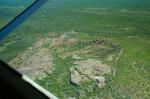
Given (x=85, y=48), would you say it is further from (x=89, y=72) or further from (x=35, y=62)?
(x=35, y=62)

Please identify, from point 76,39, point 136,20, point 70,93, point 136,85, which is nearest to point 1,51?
point 70,93

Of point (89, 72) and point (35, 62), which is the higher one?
point (35, 62)

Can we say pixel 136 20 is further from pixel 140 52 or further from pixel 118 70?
pixel 118 70

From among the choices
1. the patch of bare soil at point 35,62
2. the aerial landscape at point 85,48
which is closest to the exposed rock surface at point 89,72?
the aerial landscape at point 85,48

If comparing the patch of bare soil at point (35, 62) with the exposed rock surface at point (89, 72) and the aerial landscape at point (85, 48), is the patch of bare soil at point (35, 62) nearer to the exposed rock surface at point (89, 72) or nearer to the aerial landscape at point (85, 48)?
the aerial landscape at point (85, 48)

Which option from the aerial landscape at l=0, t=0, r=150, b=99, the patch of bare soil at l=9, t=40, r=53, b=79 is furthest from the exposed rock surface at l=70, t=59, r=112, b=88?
the patch of bare soil at l=9, t=40, r=53, b=79

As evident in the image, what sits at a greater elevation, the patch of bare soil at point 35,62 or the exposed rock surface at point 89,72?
the patch of bare soil at point 35,62

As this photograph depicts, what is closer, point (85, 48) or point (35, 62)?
point (35, 62)

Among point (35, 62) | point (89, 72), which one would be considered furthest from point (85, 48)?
point (35, 62)

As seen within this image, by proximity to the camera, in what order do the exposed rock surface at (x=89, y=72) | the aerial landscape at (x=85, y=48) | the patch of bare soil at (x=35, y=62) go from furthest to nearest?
1. the exposed rock surface at (x=89, y=72)
2. the aerial landscape at (x=85, y=48)
3. the patch of bare soil at (x=35, y=62)
